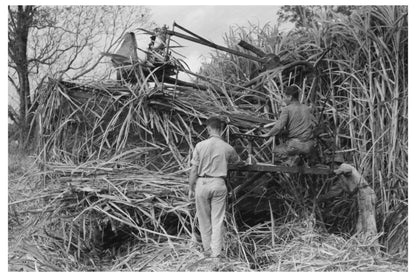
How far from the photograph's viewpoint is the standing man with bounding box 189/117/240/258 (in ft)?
15.1

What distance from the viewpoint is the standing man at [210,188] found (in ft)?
15.1

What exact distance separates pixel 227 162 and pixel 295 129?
0.96 metres

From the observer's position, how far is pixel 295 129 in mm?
5203

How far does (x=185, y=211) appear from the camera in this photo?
5105mm

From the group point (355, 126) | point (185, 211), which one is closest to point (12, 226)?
point (185, 211)

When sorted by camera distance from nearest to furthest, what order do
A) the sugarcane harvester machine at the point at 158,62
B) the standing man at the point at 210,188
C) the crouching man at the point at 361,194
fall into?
1. the standing man at the point at 210,188
2. the crouching man at the point at 361,194
3. the sugarcane harvester machine at the point at 158,62

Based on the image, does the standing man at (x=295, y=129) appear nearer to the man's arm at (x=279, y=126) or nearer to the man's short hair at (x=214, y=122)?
the man's arm at (x=279, y=126)

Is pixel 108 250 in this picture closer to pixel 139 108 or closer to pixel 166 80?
pixel 139 108

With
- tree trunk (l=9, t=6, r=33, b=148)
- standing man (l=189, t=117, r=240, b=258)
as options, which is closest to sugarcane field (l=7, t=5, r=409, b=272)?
standing man (l=189, t=117, r=240, b=258)

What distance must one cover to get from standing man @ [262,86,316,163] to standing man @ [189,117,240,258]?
2.36 ft

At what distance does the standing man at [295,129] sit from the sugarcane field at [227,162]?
0.02 m

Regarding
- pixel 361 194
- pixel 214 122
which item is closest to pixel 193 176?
pixel 214 122

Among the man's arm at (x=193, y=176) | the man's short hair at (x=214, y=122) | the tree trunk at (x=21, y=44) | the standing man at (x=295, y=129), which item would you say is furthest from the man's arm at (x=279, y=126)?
the tree trunk at (x=21, y=44)

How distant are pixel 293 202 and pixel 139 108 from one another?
2289 millimetres
